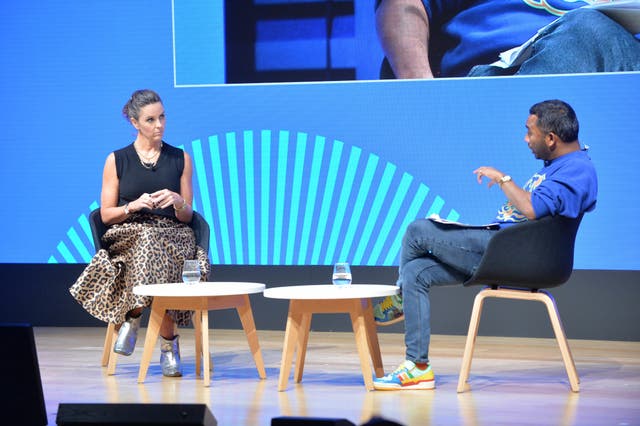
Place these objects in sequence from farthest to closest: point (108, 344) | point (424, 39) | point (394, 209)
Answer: point (394, 209), point (424, 39), point (108, 344)

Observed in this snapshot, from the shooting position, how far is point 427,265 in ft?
13.1

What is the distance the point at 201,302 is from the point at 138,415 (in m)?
2.06

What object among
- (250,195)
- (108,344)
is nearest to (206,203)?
(250,195)

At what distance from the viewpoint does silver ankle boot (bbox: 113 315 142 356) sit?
14.2 ft

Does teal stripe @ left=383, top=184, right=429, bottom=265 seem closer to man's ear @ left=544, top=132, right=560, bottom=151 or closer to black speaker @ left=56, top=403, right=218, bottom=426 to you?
man's ear @ left=544, top=132, right=560, bottom=151

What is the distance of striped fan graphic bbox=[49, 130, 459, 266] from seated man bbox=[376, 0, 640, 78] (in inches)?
24.6

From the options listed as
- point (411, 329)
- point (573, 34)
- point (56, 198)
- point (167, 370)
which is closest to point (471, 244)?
point (411, 329)

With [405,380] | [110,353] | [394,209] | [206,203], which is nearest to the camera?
[405,380]

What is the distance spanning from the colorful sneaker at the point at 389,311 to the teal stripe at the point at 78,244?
2676 millimetres

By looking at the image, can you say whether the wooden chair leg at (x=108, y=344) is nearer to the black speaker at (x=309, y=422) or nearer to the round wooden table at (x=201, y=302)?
the round wooden table at (x=201, y=302)

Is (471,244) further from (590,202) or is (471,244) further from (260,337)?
(260,337)

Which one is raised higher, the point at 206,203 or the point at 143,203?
the point at 143,203

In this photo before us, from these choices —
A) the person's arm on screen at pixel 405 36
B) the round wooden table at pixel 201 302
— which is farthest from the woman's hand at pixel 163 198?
the person's arm on screen at pixel 405 36

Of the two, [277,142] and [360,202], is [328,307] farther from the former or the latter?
[277,142]
